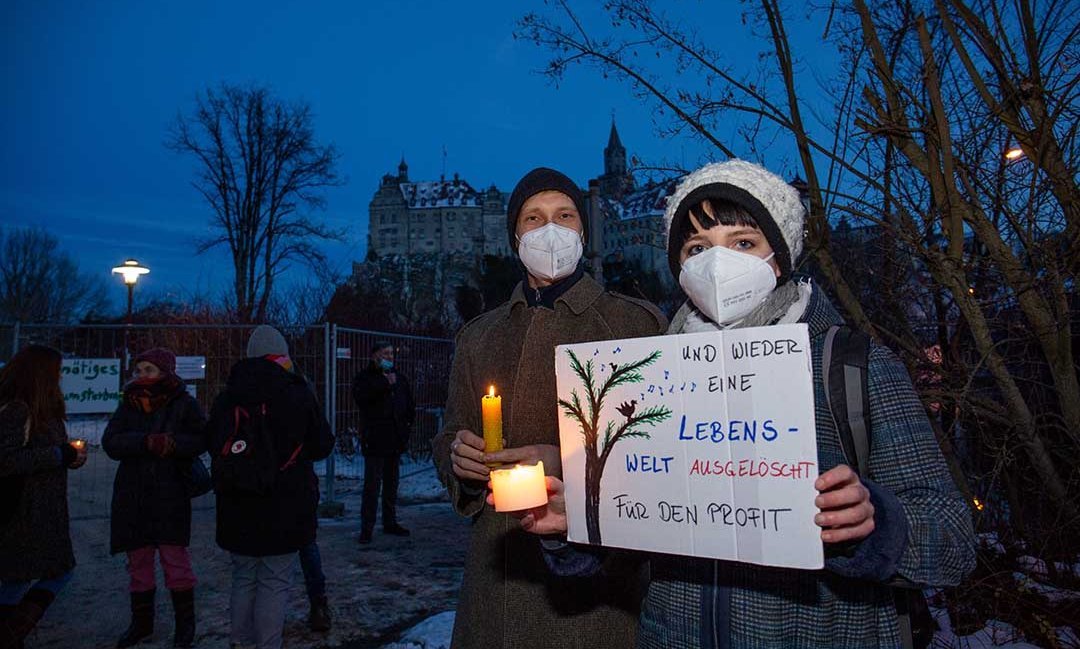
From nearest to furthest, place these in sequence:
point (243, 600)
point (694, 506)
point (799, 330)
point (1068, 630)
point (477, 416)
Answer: point (799, 330), point (694, 506), point (477, 416), point (1068, 630), point (243, 600)

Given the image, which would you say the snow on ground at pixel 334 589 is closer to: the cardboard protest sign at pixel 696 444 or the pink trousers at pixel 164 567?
the pink trousers at pixel 164 567

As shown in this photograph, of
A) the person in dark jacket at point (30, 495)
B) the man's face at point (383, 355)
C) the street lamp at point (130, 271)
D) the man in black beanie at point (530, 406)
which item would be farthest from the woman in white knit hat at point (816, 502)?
the street lamp at point (130, 271)

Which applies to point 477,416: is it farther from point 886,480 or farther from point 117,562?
point 117,562

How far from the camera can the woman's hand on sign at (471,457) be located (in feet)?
6.72

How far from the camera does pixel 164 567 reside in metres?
5.35

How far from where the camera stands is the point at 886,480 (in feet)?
5.14

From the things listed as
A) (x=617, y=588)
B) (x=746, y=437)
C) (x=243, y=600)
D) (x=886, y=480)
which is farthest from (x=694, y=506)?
(x=243, y=600)

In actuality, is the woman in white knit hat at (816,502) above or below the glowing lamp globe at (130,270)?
below

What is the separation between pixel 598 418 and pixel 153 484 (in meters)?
4.58

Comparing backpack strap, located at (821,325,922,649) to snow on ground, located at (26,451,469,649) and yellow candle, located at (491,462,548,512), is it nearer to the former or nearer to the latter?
yellow candle, located at (491,462,548,512)

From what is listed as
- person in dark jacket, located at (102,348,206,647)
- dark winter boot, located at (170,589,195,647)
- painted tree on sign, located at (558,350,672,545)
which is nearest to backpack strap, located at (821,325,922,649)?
painted tree on sign, located at (558,350,672,545)

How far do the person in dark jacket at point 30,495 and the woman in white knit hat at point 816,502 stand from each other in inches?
168

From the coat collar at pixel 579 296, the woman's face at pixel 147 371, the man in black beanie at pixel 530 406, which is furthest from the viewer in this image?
the woman's face at pixel 147 371

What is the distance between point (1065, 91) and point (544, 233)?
10.5 ft
